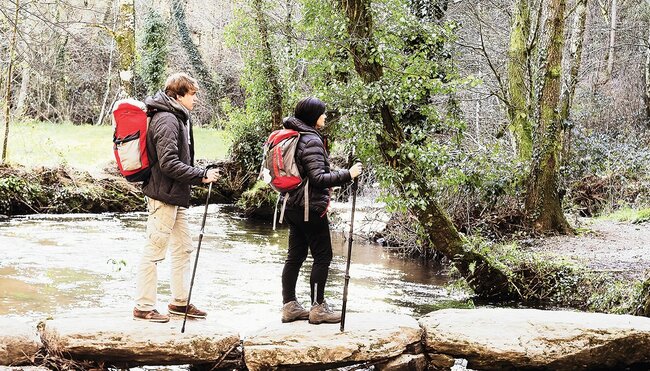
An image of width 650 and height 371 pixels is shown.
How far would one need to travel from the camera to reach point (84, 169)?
19719 mm

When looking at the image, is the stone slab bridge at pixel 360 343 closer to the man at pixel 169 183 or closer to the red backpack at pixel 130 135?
the man at pixel 169 183

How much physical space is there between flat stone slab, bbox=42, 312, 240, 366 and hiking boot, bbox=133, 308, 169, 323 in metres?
0.05

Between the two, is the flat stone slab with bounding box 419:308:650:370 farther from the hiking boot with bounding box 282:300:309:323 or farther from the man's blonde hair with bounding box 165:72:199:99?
the man's blonde hair with bounding box 165:72:199:99

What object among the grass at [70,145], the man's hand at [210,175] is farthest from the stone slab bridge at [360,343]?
the grass at [70,145]

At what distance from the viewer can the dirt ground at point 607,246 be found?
10132 millimetres

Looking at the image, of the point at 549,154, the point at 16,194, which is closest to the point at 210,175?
the point at 549,154

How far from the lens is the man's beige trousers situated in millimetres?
5656

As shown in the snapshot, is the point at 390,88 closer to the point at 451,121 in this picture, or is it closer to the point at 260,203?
the point at 451,121

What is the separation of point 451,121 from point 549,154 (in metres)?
3.85

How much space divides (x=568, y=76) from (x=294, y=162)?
9.92 meters

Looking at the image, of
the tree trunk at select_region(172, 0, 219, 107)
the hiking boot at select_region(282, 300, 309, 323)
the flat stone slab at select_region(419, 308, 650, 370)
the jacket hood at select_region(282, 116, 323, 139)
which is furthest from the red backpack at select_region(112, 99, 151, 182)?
the tree trunk at select_region(172, 0, 219, 107)

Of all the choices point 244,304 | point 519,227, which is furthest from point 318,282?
point 519,227

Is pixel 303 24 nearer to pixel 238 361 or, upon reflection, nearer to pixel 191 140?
pixel 191 140

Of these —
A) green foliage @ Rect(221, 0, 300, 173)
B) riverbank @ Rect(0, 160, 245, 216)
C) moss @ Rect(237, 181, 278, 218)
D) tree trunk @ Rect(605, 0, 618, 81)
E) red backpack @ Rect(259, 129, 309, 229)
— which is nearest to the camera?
red backpack @ Rect(259, 129, 309, 229)
